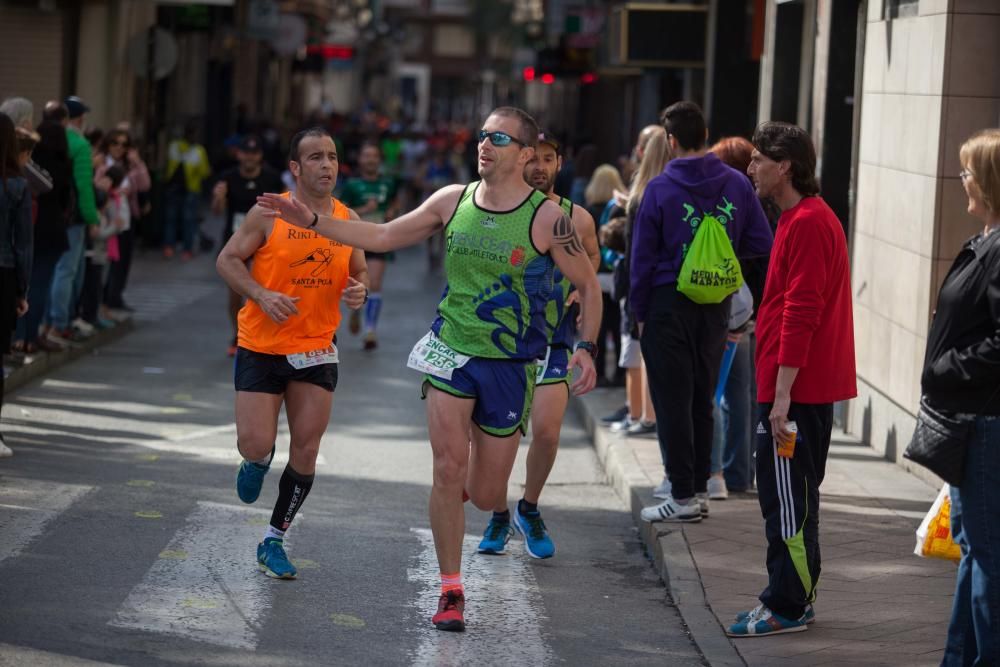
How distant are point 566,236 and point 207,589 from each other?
205 centimetres

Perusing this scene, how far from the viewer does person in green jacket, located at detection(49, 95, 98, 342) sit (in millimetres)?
12742

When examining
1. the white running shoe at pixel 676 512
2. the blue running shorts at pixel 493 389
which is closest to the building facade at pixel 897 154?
the white running shoe at pixel 676 512

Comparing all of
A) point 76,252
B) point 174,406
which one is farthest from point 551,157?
point 76,252

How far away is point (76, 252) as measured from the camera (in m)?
13.4

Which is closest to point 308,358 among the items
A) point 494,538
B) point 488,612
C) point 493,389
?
point 493,389

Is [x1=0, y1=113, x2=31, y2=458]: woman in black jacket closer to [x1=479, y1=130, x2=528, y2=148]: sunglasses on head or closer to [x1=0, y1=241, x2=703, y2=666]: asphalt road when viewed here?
[x1=0, y1=241, x2=703, y2=666]: asphalt road

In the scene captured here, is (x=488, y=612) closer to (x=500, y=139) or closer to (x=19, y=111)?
(x=500, y=139)

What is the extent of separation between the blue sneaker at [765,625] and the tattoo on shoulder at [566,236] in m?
1.56

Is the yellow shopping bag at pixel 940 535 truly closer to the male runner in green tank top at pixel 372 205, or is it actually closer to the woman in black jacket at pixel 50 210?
the woman in black jacket at pixel 50 210

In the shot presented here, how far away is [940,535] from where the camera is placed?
536cm

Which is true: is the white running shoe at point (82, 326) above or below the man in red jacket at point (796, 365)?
below

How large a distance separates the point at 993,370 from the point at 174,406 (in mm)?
8045

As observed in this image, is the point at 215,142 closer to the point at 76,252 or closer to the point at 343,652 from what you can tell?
the point at 76,252

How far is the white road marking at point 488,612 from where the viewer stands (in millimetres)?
5977
